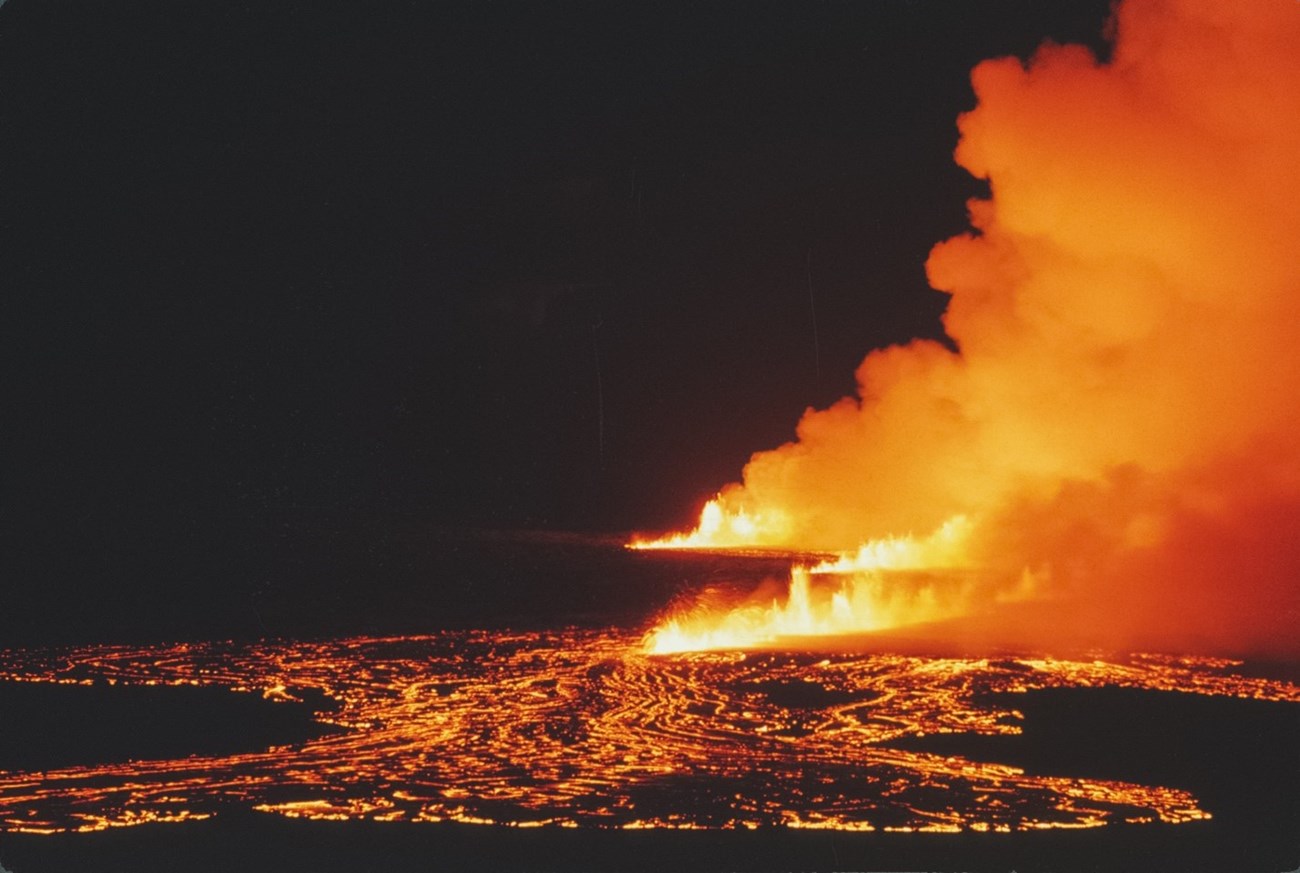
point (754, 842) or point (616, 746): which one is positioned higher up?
point (616, 746)

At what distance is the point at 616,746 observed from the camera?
21.7 metres

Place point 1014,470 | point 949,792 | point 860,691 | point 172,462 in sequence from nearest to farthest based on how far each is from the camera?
point 949,792 < point 860,691 < point 1014,470 < point 172,462

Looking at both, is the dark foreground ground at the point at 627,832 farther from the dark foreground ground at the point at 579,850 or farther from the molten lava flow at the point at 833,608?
the molten lava flow at the point at 833,608

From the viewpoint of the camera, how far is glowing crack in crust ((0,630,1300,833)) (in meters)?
18.3

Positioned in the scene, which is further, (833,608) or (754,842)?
(833,608)

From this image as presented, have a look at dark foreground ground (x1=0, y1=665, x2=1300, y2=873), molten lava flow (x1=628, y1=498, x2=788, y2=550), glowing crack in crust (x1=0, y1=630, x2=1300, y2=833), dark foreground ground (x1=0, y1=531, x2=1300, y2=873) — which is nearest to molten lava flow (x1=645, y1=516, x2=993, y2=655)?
glowing crack in crust (x1=0, y1=630, x2=1300, y2=833)

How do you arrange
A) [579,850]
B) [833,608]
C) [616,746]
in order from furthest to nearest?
[833,608] → [616,746] → [579,850]

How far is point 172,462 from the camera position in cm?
14600

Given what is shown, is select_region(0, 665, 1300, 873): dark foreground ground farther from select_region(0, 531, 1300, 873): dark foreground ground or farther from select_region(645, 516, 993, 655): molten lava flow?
select_region(645, 516, 993, 655): molten lava flow

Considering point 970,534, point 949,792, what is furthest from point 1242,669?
point 970,534

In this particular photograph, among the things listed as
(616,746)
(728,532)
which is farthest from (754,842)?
(728,532)

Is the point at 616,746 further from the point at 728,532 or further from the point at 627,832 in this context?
the point at 728,532

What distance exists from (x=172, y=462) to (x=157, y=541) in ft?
244

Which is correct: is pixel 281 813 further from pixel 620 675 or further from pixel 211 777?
pixel 620 675
